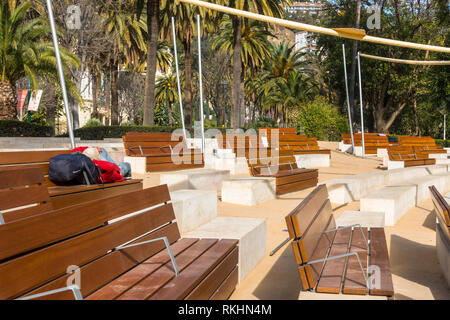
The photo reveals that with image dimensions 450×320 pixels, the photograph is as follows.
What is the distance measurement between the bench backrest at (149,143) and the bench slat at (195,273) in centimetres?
808

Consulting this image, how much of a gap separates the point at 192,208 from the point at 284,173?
464cm

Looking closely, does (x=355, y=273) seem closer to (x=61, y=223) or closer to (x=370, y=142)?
(x=61, y=223)

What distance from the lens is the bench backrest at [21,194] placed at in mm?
2846

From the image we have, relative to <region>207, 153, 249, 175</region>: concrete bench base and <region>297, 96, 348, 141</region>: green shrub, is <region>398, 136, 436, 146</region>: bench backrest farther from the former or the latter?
<region>207, 153, 249, 175</region>: concrete bench base

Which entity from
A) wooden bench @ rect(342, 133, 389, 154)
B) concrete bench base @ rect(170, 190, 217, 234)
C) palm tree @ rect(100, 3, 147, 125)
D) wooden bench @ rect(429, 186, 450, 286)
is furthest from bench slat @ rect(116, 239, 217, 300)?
palm tree @ rect(100, 3, 147, 125)

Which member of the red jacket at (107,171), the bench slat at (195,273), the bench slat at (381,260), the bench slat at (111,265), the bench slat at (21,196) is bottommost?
the bench slat at (381,260)

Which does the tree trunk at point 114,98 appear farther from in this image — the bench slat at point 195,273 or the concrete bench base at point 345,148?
the bench slat at point 195,273

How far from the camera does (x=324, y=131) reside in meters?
28.6

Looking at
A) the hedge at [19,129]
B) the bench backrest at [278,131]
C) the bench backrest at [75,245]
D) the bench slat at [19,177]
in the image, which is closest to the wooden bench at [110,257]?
the bench backrest at [75,245]

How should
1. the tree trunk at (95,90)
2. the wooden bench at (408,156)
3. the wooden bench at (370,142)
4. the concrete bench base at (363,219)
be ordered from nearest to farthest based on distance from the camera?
the concrete bench base at (363,219) → the wooden bench at (408,156) → the wooden bench at (370,142) → the tree trunk at (95,90)

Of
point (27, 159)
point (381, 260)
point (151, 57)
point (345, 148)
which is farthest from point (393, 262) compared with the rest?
point (345, 148)

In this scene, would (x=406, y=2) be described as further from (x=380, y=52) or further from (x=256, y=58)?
(x=256, y=58)

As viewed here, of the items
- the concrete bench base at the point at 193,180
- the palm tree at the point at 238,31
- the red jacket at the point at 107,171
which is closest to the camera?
the red jacket at the point at 107,171

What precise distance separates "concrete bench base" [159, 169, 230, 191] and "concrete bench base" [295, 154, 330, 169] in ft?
19.1
